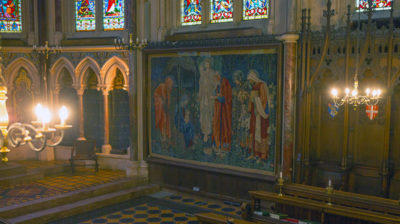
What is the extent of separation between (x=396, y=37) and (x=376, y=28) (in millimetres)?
384

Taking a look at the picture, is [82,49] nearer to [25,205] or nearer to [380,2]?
[25,205]

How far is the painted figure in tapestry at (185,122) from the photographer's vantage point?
10.2 meters

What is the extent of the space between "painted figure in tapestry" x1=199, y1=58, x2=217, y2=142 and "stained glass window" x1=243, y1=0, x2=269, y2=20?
1.41 m

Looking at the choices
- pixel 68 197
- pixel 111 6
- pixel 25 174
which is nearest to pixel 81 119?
pixel 25 174

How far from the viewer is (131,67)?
11109 mm

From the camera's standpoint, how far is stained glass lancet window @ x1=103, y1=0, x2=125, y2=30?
1192 centimetres

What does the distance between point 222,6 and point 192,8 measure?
92 centimetres

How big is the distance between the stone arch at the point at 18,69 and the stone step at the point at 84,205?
521cm

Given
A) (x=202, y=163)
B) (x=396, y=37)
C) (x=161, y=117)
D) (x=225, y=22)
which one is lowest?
(x=202, y=163)

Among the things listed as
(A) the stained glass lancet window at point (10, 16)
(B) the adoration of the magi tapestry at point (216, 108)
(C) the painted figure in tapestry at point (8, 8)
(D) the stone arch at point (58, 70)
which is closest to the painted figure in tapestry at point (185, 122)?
(B) the adoration of the magi tapestry at point (216, 108)

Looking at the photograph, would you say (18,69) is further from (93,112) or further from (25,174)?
(25,174)

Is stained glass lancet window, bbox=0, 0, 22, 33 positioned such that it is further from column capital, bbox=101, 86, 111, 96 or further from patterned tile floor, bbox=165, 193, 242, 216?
patterned tile floor, bbox=165, 193, 242, 216

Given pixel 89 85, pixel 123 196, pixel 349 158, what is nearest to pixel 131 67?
pixel 89 85

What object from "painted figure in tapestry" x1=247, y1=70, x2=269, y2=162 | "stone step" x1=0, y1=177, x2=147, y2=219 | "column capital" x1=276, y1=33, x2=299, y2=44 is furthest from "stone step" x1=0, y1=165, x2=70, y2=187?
"column capital" x1=276, y1=33, x2=299, y2=44
